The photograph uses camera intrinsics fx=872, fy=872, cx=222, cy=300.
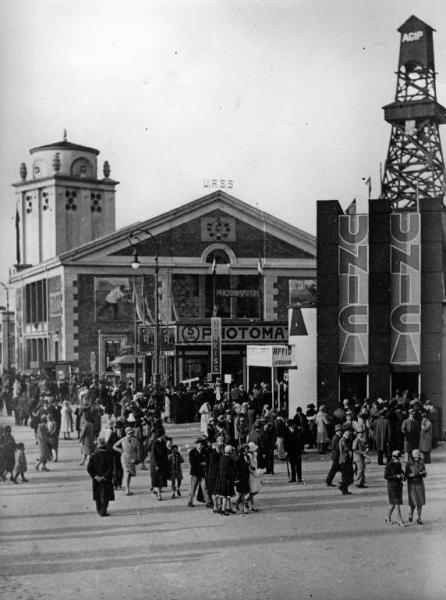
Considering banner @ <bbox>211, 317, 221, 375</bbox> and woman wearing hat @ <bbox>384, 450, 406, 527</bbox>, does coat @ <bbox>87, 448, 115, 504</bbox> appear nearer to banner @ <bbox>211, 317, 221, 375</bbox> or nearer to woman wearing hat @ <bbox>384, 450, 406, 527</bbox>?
woman wearing hat @ <bbox>384, 450, 406, 527</bbox>

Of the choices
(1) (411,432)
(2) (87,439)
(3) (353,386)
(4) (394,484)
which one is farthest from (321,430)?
(4) (394,484)

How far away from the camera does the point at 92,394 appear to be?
112 ft

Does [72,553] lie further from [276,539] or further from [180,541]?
[276,539]

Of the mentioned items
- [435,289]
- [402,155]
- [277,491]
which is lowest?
[277,491]

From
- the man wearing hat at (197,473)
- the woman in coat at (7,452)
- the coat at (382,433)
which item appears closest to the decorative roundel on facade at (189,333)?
the coat at (382,433)

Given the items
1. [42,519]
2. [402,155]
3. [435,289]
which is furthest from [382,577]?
[402,155]

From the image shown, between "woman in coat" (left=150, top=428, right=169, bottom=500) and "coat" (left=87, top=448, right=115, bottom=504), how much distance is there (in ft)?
4.93

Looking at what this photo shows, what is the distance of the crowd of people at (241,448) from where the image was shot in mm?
15617

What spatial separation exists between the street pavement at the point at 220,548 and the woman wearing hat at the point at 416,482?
0.39 metres

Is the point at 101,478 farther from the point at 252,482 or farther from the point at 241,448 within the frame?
the point at 252,482

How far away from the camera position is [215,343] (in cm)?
3462

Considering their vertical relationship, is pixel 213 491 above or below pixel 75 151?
below

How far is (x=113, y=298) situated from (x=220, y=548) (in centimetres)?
4437

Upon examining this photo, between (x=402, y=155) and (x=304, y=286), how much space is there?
1136 centimetres
